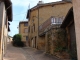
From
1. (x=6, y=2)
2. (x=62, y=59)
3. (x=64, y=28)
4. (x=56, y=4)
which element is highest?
(x=56, y=4)

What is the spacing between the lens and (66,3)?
90.4 ft

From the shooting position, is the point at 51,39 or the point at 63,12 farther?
the point at 63,12

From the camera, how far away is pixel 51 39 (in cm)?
1644

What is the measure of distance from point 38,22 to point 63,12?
4.51 meters

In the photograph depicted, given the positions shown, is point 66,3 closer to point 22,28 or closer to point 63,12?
point 63,12

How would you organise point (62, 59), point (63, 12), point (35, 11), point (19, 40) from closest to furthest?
point (62, 59) < point (63, 12) < point (35, 11) < point (19, 40)

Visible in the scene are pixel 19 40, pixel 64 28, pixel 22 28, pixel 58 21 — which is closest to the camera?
pixel 64 28

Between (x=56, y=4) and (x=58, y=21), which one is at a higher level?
(x=56, y=4)

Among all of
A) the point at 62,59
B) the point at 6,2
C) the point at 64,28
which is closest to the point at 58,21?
the point at 64,28

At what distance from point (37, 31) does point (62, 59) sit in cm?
1474

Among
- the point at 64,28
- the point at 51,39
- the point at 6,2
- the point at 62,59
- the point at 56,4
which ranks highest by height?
the point at 56,4

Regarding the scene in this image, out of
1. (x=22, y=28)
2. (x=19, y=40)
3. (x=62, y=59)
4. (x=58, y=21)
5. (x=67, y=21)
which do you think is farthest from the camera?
(x=22, y=28)

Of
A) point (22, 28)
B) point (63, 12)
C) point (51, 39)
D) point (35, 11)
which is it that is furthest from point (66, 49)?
point (22, 28)

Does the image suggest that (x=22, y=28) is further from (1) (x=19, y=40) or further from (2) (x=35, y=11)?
(2) (x=35, y=11)
